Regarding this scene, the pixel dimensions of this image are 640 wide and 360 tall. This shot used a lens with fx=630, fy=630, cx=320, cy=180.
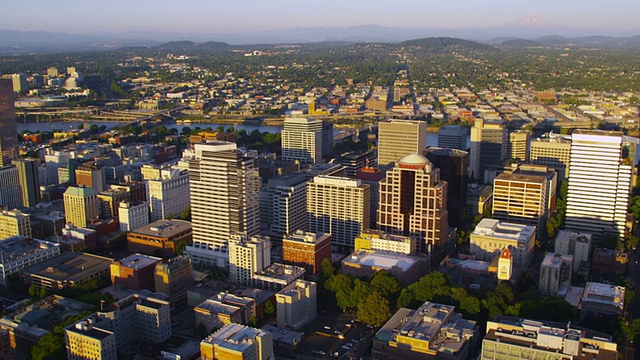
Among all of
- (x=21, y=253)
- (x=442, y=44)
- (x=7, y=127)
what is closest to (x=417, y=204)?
(x=21, y=253)

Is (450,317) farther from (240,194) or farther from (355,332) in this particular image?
(240,194)

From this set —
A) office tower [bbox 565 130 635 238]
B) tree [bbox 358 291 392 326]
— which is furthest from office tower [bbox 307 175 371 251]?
office tower [bbox 565 130 635 238]

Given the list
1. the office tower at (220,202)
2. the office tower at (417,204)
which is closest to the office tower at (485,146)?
the office tower at (417,204)

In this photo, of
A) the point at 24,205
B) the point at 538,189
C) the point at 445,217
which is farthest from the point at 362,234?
the point at 24,205

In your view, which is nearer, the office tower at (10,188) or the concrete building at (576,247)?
the concrete building at (576,247)

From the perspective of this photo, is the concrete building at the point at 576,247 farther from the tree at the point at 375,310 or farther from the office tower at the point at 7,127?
the office tower at the point at 7,127

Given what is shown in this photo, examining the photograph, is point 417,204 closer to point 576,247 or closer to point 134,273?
point 576,247
